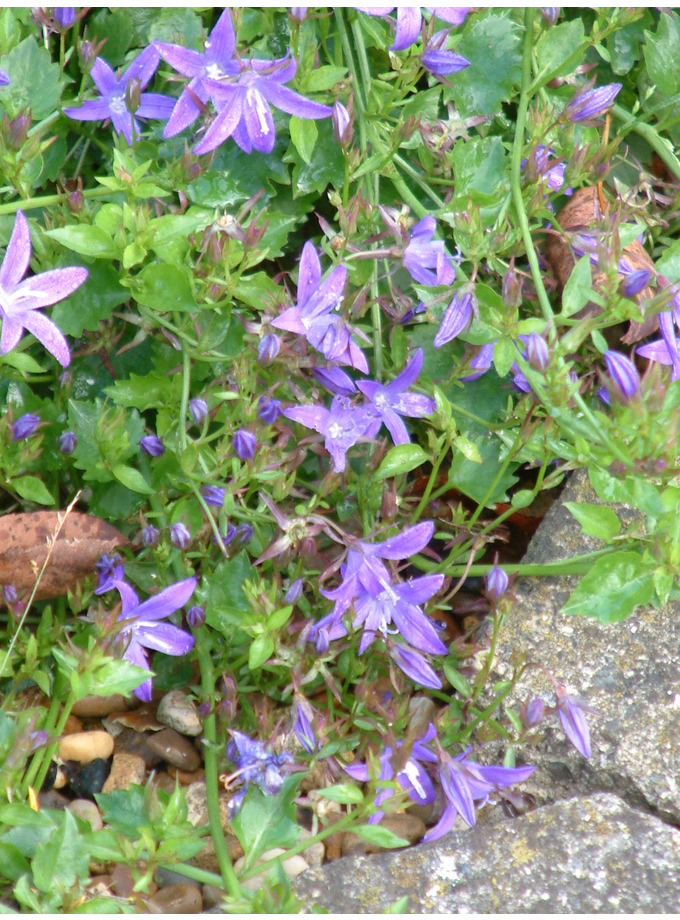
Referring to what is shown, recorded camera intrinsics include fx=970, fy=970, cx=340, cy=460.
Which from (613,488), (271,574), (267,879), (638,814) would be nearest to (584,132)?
(613,488)

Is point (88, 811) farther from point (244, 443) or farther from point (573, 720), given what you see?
point (573, 720)

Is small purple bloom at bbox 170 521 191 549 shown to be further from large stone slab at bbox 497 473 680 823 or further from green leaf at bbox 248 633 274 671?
large stone slab at bbox 497 473 680 823

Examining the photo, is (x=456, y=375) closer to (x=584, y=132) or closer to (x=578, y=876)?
(x=584, y=132)

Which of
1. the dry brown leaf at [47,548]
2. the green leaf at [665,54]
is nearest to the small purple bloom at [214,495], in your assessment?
the dry brown leaf at [47,548]

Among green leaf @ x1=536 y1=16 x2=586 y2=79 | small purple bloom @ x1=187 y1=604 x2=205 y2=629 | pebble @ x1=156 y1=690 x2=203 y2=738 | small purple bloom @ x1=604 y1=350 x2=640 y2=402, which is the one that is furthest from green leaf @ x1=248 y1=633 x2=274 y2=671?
green leaf @ x1=536 y1=16 x2=586 y2=79

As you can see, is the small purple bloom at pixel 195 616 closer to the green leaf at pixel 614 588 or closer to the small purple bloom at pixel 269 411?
the small purple bloom at pixel 269 411
